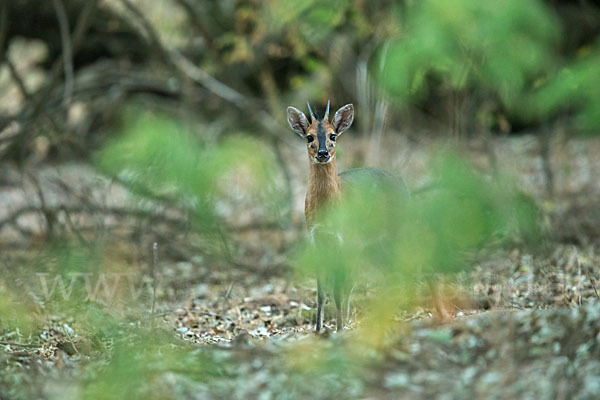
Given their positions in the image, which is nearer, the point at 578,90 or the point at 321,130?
the point at 321,130

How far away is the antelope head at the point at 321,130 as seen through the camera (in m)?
5.82

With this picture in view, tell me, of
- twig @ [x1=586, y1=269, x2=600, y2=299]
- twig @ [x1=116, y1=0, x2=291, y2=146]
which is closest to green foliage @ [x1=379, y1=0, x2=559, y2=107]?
twig @ [x1=586, y1=269, x2=600, y2=299]

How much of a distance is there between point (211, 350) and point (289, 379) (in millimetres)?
Answer: 619

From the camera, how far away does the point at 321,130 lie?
589cm

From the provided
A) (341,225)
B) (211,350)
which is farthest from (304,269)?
(211,350)

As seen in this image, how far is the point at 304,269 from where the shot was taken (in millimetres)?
3783

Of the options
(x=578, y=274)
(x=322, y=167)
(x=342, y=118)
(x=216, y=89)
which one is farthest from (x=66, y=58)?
(x=578, y=274)

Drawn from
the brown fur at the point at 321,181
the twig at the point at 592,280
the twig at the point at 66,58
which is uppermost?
the twig at the point at 66,58

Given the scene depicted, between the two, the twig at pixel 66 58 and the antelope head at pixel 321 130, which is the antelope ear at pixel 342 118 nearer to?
the antelope head at pixel 321 130

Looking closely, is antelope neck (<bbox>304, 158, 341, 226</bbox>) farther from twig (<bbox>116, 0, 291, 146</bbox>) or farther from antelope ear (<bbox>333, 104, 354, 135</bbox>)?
twig (<bbox>116, 0, 291, 146</bbox>)

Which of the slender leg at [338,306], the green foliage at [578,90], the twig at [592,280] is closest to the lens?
the slender leg at [338,306]

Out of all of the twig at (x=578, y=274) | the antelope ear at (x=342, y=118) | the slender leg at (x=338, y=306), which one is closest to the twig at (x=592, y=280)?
the twig at (x=578, y=274)

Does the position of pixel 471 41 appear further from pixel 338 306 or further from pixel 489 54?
pixel 338 306

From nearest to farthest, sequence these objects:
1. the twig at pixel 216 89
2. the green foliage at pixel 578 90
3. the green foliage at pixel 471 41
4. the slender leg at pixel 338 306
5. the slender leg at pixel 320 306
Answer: the green foliage at pixel 471 41 → the slender leg at pixel 338 306 → the slender leg at pixel 320 306 → the green foliage at pixel 578 90 → the twig at pixel 216 89
